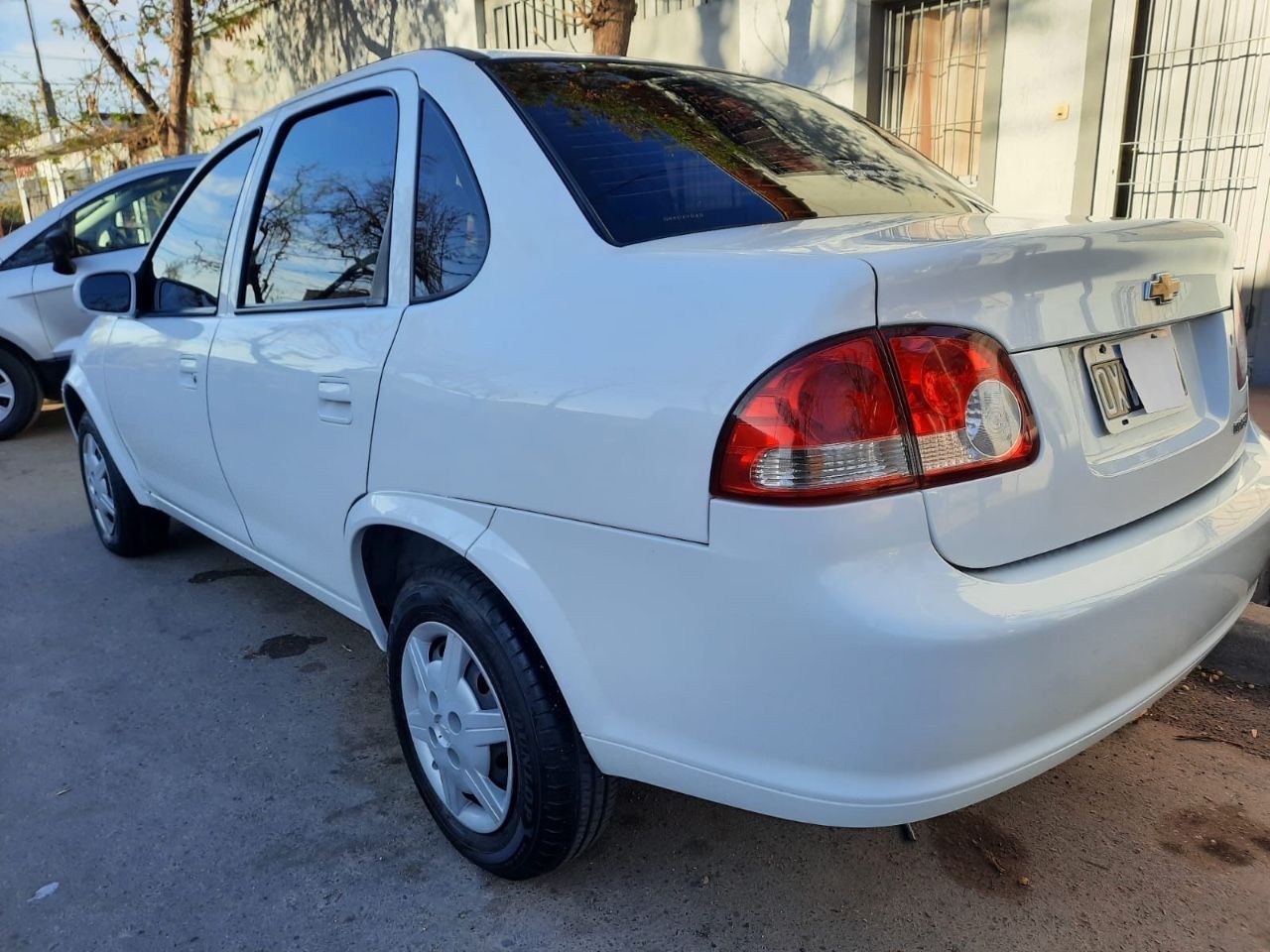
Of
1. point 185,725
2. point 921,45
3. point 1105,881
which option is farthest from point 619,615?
point 921,45

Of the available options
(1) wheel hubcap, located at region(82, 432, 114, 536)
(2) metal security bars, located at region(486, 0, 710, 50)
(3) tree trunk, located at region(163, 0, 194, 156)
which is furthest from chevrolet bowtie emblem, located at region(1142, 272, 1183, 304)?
(3) tree trunk, located at region(163, 0, 194, 156)

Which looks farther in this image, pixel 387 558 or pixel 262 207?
pixel 262 207

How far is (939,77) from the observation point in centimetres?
710

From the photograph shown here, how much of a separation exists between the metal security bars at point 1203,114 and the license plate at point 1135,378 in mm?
4918

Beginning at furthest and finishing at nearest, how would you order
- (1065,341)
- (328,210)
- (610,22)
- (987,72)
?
(987,72) < (610,22) < (328,210) < (1065,341)

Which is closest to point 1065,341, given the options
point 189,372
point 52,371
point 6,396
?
point 189,372

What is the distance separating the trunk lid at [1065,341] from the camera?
1.48 meters

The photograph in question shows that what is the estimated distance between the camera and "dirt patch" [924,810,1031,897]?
2.11 m

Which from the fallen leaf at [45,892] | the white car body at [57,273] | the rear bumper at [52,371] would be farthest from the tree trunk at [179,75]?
the fallen leaf at [45,892]

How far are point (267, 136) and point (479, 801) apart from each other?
6.64 feet

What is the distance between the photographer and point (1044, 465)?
1.54m

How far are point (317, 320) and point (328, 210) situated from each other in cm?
35

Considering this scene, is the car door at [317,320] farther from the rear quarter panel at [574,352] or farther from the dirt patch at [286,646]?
the dirt patch at [286,646]

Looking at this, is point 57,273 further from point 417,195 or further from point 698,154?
point 698,154
